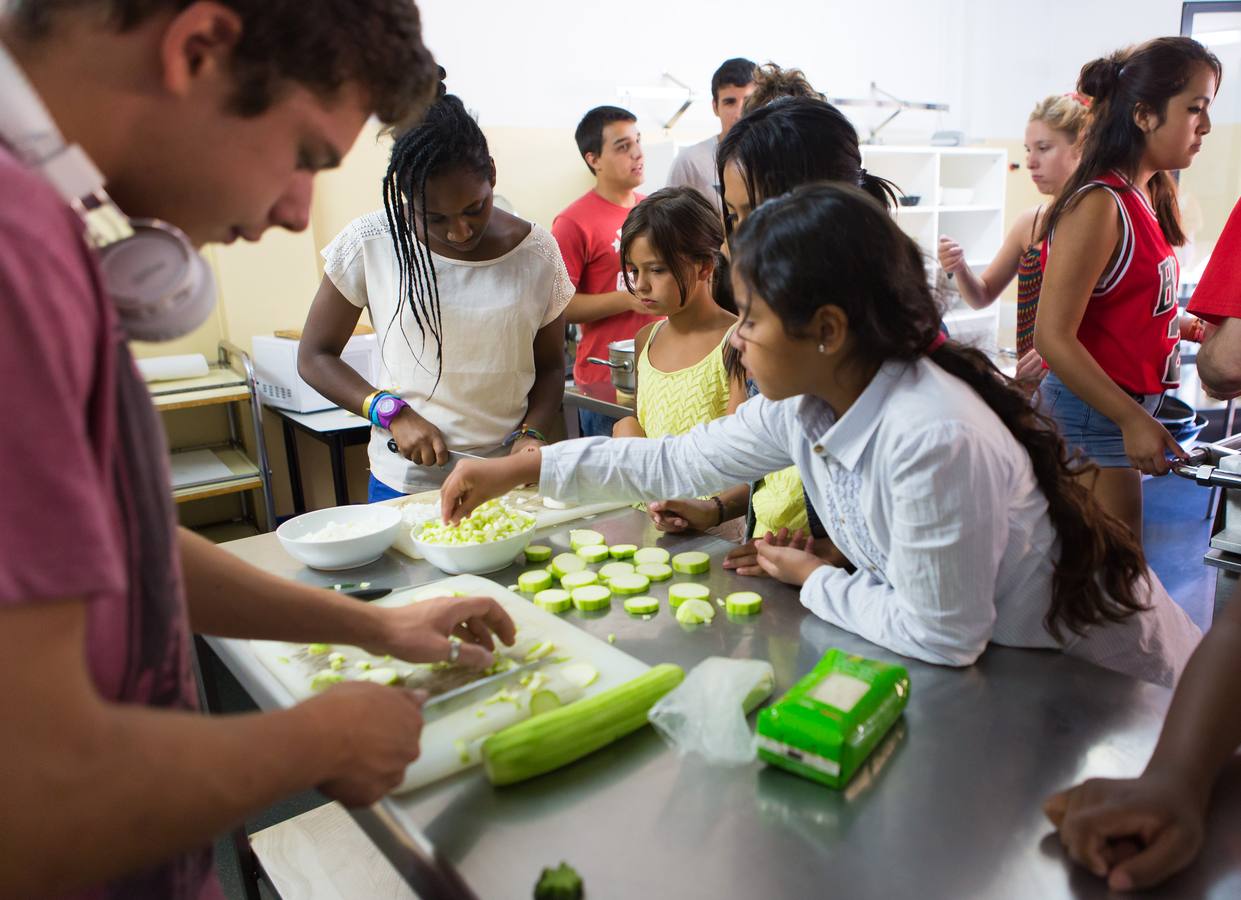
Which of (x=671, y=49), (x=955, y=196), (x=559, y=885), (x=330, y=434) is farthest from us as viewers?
(x=955, y=196)

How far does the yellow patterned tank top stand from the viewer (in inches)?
82.3

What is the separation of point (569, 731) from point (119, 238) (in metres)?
0.64

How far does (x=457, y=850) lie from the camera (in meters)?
0.84

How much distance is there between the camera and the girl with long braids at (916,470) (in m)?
1.14

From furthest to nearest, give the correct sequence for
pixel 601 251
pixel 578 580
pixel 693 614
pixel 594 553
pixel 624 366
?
1. pixel 601 251
2. pixel 624 366
3. pixel 594 553
4. pixel 578 580
5. pixel 693 614

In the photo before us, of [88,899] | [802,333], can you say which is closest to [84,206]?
[88,899]

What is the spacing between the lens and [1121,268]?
221 cm

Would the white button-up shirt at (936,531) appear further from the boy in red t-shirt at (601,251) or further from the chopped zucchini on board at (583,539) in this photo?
the boy in red t-shirt at (601,251)

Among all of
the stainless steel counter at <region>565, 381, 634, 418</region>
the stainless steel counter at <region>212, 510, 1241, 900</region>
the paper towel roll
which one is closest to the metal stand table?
the paper towel roll

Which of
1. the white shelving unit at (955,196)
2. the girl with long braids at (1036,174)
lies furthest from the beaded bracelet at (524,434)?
the white shelving unit at (955,196)

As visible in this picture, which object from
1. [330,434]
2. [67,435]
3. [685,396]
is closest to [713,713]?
[67,435]

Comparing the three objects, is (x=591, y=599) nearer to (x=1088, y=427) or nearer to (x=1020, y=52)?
(x=1088, y=427)

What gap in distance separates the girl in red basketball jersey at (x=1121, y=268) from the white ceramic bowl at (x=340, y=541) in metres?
1.63

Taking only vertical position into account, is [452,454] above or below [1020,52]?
below
